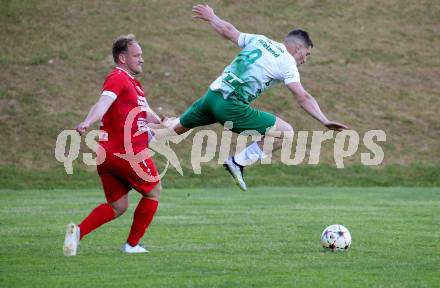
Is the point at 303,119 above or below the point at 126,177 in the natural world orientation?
above

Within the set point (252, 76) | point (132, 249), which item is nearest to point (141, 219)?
point (132, 249)

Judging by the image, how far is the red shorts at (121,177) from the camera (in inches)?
406

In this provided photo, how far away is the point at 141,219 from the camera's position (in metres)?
10.5

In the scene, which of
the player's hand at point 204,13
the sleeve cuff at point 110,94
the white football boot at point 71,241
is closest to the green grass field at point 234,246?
the white football boot at point 71,241

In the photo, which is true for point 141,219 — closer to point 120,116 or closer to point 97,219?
point 97,219

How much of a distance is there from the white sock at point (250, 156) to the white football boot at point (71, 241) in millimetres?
2522

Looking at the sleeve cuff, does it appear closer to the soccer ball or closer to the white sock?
the white sock

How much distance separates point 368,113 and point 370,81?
278cm

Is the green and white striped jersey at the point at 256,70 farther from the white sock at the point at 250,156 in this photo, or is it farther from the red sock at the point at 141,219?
the red sock at the point at 141,219

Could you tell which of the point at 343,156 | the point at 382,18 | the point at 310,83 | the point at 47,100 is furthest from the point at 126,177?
the point at 382,18

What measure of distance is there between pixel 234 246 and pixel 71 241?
2116 millimetres

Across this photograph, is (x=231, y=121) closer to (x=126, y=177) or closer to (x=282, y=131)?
(x=282, y=131)

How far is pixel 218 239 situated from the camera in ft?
39.9

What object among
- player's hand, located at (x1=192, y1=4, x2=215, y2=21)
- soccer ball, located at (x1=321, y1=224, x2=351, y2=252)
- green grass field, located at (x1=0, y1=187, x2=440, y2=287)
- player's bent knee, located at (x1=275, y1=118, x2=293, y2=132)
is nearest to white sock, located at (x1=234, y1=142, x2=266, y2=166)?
player's bent knee, located at (x1=275, y1=118, x2=293, y2=132)
